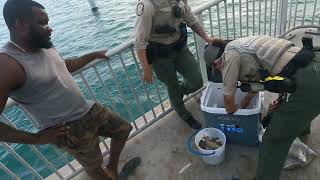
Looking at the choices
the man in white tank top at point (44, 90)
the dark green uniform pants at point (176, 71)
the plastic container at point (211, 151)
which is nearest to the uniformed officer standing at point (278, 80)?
the plastic container at point (211, 151)

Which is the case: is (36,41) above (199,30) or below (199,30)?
above

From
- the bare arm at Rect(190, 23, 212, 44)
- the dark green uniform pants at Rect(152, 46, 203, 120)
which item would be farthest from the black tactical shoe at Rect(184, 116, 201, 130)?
the bare arm at Rect(190, 23, 212, 44)

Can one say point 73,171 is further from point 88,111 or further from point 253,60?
point 253,60

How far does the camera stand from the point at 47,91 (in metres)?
1.94

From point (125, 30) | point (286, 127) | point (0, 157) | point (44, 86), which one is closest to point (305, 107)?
point (286, 127)

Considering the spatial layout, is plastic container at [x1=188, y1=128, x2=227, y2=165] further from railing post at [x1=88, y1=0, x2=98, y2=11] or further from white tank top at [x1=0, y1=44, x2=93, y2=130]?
railing post at [x1=88, y1=0, x2=98, y2=11]

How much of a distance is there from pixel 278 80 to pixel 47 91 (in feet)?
5.12

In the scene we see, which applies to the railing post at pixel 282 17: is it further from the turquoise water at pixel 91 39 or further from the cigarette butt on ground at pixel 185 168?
the cigarette butt on ground at pixel 185 168

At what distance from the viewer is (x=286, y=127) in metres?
2.04

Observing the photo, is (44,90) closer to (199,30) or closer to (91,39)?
(199,30)

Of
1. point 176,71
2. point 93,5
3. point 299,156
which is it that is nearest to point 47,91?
point 176,71

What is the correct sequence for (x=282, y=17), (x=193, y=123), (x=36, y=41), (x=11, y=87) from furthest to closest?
1. (x=282, y=17)
2. (x=193, y=123)
3. (x=36, y=41)
4. (x=11, y=87)

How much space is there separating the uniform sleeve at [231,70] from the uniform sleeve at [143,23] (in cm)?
75

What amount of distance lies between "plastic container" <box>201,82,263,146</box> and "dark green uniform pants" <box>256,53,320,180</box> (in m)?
0.40
